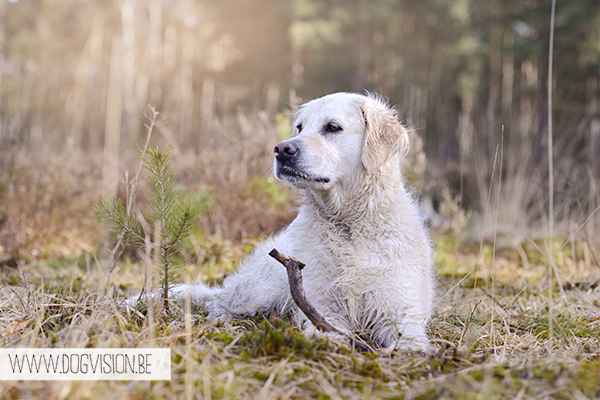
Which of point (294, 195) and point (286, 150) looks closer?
point (286, 150)

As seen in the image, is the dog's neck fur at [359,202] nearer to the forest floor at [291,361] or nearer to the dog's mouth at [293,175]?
the dog's mouth at [293,175]

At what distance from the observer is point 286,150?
7.30 feet

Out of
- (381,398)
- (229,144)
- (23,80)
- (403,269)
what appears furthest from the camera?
(23,80)

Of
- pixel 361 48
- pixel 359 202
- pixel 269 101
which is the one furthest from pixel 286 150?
pixel 361 48

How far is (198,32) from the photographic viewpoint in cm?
2006

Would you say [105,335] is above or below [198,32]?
below

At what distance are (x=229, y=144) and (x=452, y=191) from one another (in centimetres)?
574

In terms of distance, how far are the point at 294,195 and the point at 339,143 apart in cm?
63

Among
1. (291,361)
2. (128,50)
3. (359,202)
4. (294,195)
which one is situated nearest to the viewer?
(291,361)

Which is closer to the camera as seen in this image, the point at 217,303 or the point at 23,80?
the point at 217,303

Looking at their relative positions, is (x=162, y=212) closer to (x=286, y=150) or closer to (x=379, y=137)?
(x=286, y=150)

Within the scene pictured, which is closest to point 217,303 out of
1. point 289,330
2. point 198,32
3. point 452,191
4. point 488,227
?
point 289,330

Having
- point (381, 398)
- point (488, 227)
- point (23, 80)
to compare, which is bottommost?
point (488, 227)

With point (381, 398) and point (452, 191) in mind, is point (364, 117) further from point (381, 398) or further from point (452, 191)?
point (452, 191)
